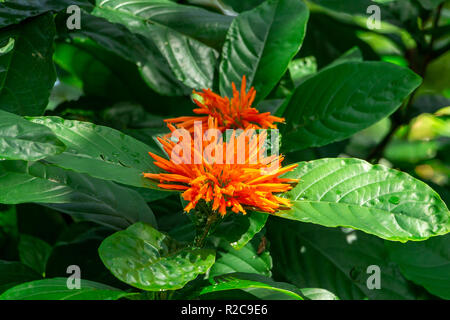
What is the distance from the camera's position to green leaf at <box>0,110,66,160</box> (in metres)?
0.54

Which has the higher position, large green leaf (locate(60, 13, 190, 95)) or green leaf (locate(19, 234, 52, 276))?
large green leaf (locate(60, 13, 190, 95))

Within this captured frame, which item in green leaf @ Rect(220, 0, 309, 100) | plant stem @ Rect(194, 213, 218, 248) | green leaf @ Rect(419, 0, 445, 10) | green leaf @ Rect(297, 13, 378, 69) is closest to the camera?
plant stem @ Rect(194, 213, 218, 248)

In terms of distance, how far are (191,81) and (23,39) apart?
327mm

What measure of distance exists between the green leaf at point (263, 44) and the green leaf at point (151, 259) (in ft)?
1.15

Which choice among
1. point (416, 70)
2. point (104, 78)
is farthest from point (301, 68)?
point (104, 78)

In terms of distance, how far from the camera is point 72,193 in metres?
0.74

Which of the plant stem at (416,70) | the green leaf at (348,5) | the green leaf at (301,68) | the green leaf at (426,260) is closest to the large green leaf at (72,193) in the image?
the green leaf at (426,260)

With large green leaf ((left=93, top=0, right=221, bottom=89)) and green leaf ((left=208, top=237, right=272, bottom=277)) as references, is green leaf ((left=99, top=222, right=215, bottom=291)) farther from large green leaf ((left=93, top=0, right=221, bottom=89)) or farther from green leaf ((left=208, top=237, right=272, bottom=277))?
large green leaf ((left=93, top=0, right=221, bottom=89))

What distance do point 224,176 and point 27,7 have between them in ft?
1.85

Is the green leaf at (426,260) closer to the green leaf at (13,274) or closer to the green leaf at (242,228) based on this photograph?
the green leaf at (242,228)

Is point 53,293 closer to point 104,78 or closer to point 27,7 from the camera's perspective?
point 27,7

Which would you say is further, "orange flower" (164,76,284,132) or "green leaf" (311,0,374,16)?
"green leaf" (311,0,374,16)

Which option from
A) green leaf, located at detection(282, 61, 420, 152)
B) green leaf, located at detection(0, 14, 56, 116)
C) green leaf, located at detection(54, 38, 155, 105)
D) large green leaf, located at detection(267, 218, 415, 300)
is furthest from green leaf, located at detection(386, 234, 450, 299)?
green leaf, located at detection(54, 38, 155, 105)
